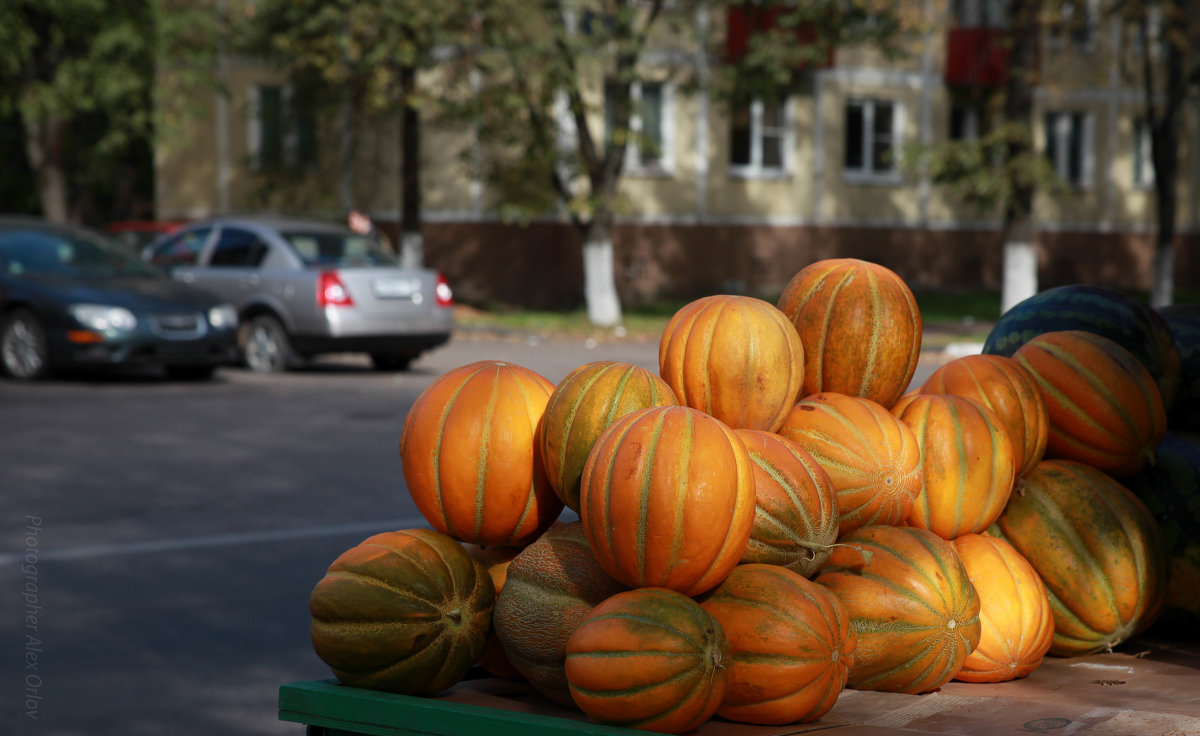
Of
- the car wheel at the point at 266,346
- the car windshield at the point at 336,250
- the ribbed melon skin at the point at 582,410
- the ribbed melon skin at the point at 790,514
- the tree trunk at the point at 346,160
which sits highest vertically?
the tree trunk at the point at 346,160

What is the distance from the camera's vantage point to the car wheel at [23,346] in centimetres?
1714

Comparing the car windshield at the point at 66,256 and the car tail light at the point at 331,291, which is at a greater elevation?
the car windshield at the point at 66,256

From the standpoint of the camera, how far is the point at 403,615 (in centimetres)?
307

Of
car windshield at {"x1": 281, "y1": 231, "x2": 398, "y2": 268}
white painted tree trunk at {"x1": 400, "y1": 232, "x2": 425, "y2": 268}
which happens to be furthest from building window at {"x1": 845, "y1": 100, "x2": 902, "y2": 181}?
car windshield at {"x1": 281, "y1": 231, "x2": 398, "y2": 268}

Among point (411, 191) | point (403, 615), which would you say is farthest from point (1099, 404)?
point (411, 191)

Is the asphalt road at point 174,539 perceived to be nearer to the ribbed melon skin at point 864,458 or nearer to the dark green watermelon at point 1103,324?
the ribbed melon skin at point 864,458

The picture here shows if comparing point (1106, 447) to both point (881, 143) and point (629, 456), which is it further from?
point (881, 143)

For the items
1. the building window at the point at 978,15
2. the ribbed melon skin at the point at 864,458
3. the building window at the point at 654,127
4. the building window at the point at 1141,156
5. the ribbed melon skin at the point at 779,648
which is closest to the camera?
the ribbed melon skin at the point at 779,648

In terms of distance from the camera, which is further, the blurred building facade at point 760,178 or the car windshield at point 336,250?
the blurred building facade at point 760,178

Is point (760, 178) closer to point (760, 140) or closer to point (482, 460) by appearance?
point (760, 140)

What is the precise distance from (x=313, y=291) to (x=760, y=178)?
814 inches

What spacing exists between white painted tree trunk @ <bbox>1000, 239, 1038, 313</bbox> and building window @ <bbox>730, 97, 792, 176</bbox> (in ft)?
38.2

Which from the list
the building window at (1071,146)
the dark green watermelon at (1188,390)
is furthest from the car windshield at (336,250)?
the building window at (1071,146)

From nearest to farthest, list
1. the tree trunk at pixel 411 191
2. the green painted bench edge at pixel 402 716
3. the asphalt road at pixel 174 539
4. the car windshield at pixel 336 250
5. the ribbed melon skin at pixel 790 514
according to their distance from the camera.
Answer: the green painted bench edge at pixel 402 716 < the ribbed melon skin at pixel 790 514 < the asphalt road at pixel 174 539 < the car windshield at pixel 336 250 < the tree trunk at pixel 411 191
